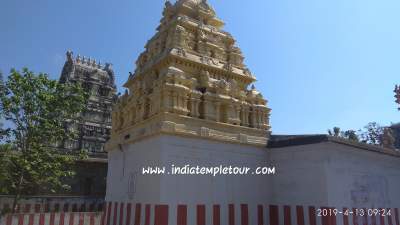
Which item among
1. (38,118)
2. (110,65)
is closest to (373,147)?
(38,118)

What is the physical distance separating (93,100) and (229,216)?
120 ft

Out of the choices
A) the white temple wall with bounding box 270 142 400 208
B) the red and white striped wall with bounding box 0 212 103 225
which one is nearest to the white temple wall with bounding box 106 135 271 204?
the white temple wall with bounding box 270 142 400 208

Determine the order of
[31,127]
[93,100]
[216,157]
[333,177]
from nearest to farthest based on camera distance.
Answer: [333,177] < [216,157] < [31,127] < [93,100]

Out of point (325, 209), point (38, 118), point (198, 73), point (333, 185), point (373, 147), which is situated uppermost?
point (198, 73)

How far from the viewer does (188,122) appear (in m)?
11.2

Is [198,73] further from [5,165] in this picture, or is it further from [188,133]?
[5,165]

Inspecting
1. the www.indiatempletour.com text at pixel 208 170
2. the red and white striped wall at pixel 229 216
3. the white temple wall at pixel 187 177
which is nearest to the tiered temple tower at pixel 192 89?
the white temple wall at pixel 187 177

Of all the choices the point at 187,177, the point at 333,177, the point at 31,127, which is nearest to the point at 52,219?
the point at 31,127

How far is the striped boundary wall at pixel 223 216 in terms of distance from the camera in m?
10.1

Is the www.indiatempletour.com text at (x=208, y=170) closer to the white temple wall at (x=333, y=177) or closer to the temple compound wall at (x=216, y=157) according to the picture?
the temple compound wall at (x=216, y=157)

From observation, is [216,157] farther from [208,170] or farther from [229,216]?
[229,216]

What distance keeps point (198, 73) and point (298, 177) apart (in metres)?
5.56

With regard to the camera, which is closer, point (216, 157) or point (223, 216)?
point (223, 216)

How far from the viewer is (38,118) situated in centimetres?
1505
